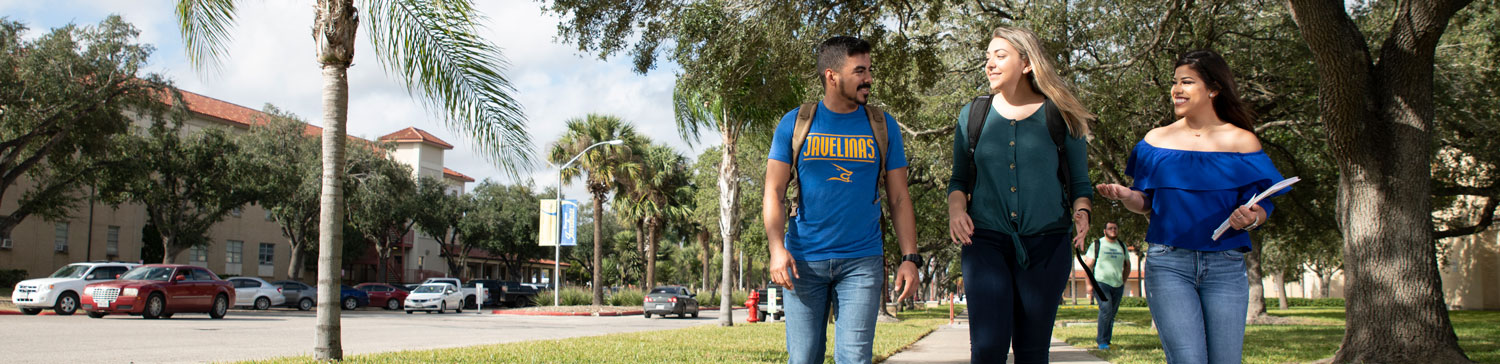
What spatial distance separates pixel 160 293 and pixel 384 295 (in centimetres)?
1987

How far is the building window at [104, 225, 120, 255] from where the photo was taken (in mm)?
45938

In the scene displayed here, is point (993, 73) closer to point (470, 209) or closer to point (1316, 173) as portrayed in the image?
point (1316, 173)

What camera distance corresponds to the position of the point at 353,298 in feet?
124

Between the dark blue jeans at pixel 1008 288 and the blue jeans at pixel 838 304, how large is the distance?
1.11ft

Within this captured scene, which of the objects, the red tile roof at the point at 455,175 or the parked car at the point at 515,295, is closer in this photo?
the parked car at the point at 515,295

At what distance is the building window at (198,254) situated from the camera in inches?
1958

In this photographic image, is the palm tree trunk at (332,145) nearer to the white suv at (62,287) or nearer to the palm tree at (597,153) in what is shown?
the white suv at (62,287)

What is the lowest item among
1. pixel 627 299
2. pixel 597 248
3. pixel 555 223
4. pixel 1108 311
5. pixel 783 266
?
pixel 627 299

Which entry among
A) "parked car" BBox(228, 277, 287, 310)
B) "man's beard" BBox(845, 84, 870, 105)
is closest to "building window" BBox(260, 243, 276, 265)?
"parked car" BBox(228, 277, 287, 310)

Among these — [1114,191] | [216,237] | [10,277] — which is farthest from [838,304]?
[216,237]

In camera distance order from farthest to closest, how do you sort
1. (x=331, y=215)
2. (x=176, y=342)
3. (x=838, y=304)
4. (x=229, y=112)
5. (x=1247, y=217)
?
(x=229, y=112) < (x=176, y=342) < (x=331, y=215) < (x=838, y=304) < (x=1247, y=217)

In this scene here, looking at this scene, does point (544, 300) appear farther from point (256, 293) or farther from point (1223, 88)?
point (1223, 88)

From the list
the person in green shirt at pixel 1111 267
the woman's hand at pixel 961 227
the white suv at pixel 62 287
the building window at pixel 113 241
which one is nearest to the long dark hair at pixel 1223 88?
the woman's hand at pixel 961 227

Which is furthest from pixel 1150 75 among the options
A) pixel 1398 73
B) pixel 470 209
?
pixel 470 209
